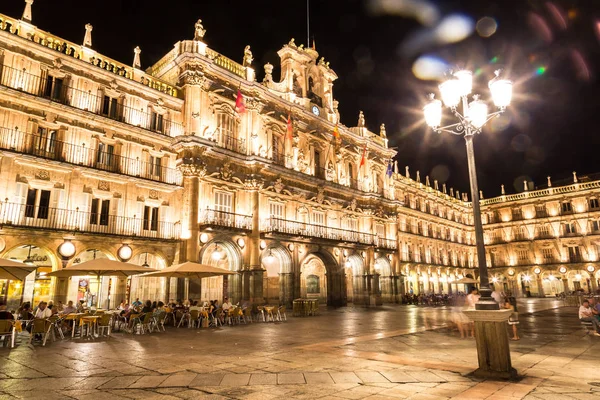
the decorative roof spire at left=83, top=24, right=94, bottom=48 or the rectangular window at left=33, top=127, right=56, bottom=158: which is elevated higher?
the decorative roof spire at left=83, top=24, right=94, bottom=48

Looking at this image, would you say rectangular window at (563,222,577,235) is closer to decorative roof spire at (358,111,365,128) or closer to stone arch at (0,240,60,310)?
decorative roof spire at (358,111,365,128)

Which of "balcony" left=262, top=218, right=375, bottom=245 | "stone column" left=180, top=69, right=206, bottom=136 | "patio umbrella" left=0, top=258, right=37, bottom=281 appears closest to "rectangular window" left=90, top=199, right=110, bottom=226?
"stone column" left=180, top=69, right=206, bottom=136

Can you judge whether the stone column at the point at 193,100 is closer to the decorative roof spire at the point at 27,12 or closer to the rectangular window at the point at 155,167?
the rectangular window at the point at 155,167

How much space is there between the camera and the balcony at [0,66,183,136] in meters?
17.7

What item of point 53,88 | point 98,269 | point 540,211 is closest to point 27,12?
point 53,88

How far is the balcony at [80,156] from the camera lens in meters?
17.3

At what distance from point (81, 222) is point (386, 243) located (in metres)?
25.2

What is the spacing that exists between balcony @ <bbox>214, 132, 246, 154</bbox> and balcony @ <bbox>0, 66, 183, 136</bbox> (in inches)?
88.1

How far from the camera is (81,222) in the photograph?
61.1 feet

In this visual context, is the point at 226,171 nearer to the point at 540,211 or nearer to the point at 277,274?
the point at 277,274

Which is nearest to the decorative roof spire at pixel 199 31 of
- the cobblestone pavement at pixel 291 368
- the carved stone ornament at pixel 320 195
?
the carved stone ornament at pixel 320 195

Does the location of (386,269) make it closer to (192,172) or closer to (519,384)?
(192,172)

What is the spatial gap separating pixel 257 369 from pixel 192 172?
627 inches

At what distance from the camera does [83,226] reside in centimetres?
1866
